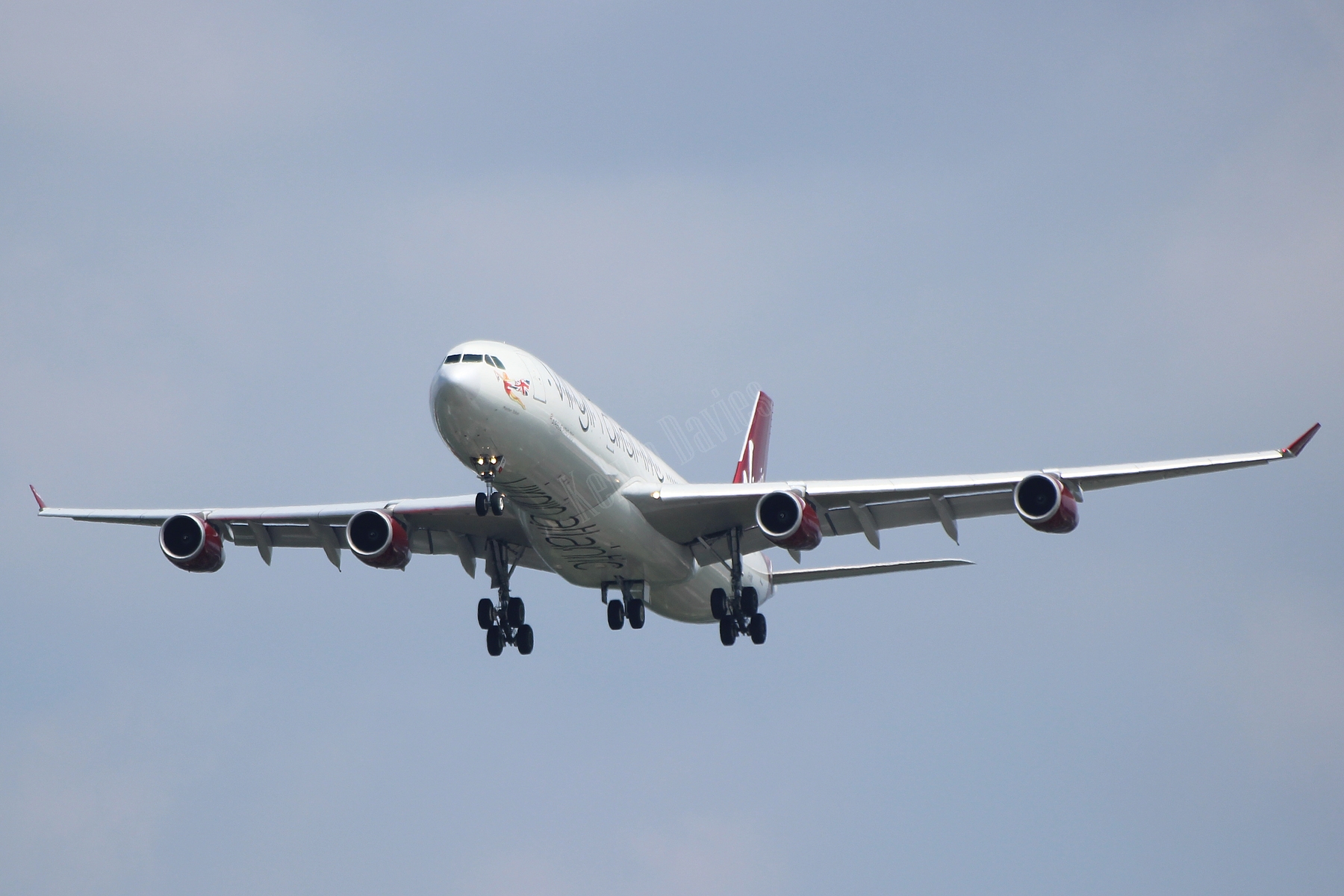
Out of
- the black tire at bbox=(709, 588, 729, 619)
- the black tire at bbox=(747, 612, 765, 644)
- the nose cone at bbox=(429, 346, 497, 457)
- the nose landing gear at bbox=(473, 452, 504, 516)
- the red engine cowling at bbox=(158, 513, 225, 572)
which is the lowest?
the black tire at bbox=(747, 612, 765, 644)

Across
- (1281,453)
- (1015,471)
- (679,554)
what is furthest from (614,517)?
(1281,453)

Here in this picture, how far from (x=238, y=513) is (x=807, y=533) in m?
15.9

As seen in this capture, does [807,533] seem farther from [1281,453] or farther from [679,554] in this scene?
[1281,453]

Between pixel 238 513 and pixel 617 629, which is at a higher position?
pixel 238 513

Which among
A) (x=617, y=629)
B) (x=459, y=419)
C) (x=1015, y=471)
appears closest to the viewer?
(x=459, y=419)

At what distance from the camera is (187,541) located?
139 feet

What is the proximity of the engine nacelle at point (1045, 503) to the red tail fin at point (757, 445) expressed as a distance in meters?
18.4

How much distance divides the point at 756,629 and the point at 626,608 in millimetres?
3941

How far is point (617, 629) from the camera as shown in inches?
1742

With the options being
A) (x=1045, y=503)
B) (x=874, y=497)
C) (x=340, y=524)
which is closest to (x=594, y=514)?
(x=874, y=497)

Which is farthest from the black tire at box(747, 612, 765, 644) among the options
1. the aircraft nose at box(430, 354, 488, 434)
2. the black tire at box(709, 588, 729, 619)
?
the aircraft nose at box(430, 354, 488, 434)

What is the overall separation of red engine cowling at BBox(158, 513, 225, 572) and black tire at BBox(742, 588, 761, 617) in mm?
14883

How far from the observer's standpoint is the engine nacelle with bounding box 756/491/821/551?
38.8m

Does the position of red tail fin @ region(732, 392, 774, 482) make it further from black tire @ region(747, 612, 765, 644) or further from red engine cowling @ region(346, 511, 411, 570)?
red engine cowling @ region(346, 511, 411, 570)
